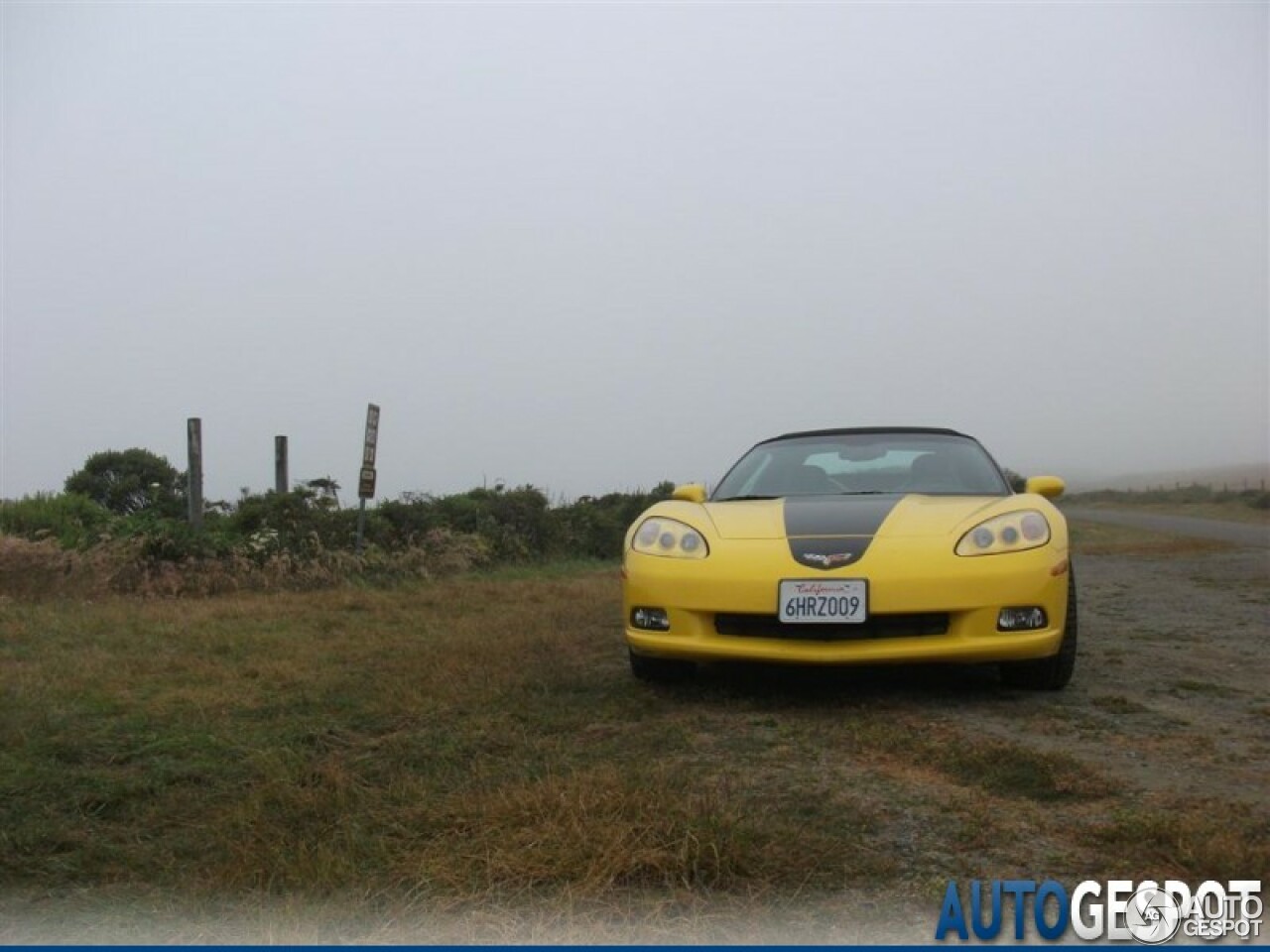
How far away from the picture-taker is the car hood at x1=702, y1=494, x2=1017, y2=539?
3646mm

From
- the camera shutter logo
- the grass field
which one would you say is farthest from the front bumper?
the camera shutter logo

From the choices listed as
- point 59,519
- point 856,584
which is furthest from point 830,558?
point 59,519

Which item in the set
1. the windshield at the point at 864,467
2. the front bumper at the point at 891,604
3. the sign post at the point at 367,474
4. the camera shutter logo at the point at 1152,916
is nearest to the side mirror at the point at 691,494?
the windshield at the point at 864,467

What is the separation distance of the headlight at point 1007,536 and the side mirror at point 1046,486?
79 cm

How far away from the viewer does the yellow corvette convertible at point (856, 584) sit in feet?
11.3

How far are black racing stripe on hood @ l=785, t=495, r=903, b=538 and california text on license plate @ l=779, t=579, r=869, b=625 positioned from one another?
0.83 feet

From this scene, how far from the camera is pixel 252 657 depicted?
15.5 ft

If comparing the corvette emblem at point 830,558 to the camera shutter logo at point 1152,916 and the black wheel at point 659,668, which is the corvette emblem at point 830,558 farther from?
the camera shutter logo at point 1152,916

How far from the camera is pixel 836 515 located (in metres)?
3.83

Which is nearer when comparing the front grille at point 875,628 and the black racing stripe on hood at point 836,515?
the front grille at point 875,628

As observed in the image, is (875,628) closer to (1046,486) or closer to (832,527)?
(832,527)

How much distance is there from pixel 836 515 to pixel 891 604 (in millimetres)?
530

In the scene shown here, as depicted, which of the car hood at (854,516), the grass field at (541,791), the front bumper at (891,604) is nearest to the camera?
the grass field at (541,791)

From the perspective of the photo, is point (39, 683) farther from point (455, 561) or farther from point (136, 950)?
point (455, 561)
